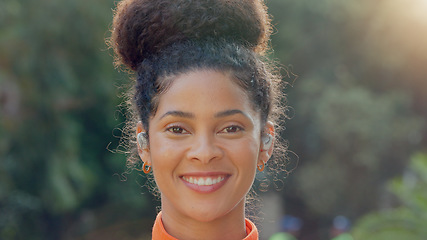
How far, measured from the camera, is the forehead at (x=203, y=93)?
2004 mm

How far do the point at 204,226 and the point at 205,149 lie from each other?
1.06 feet

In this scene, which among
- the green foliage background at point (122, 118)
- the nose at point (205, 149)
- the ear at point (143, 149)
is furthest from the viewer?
the green foliage background at point (122, 118)

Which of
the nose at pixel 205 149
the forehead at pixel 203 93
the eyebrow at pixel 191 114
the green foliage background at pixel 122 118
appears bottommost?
the nose at pixel 205 149

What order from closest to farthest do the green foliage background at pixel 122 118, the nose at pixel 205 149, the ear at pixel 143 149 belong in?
the nose at pixel 205 149
the ear at pixel 143 149
the green foliage background at pixel 122 118

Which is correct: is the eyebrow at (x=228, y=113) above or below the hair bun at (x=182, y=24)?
below

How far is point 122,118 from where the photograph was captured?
10320mm

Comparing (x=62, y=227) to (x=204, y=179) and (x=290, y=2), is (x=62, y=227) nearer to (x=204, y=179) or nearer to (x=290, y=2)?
(x=290, y=2)

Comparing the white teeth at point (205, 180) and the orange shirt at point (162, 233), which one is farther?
the orange shirt at point (162, 233)

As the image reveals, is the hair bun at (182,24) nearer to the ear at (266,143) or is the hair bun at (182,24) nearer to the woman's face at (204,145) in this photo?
the woman's face at (204,145)

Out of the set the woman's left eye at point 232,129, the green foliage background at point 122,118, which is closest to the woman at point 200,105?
the woman's left eye at point 232,129

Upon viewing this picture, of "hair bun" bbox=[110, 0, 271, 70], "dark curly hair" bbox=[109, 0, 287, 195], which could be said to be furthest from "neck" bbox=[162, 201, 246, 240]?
"hair bun" bbox=[110, 0, 271, 70]

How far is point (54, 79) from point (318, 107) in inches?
246

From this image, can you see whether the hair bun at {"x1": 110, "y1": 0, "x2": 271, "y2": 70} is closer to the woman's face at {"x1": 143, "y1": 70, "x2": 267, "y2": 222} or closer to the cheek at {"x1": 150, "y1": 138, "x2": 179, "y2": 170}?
the woman's face at {"x1": 143, "y1": 70, "x2": 267, "y2": 222}

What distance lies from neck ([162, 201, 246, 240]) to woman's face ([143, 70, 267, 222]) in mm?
50
